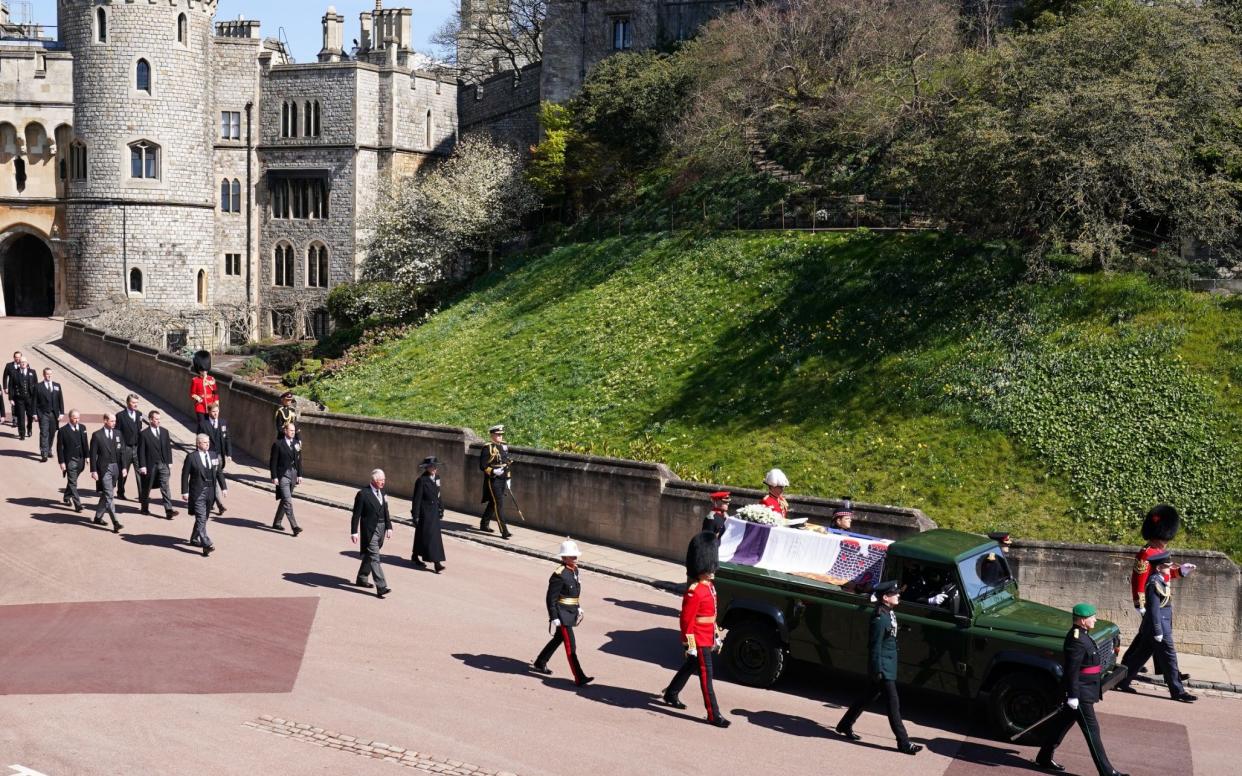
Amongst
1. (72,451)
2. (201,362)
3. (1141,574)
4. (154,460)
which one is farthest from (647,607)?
(201,362)

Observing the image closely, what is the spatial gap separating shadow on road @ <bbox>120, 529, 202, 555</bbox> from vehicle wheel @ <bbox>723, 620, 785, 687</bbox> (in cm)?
981

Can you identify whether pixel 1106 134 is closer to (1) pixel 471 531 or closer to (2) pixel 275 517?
(1) pixel 471 531

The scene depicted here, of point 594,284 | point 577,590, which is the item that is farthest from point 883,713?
point 594,284

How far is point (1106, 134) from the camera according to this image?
2539cm

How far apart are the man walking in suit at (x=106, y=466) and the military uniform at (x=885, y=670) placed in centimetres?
1422

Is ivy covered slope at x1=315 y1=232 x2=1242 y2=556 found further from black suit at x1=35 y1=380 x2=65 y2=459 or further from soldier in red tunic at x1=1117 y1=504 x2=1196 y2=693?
black suit at x1=35 y1=380 x2=65 y2=459

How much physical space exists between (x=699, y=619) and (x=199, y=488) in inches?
413

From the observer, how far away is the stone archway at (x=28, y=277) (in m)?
66.8

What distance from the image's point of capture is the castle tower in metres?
61.9

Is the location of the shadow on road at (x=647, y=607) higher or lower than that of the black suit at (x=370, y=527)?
lower

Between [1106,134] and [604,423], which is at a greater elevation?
[1106,134]

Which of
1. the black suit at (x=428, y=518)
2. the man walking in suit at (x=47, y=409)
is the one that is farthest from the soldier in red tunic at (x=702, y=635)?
the man walking in suit at (x=47, y=409)

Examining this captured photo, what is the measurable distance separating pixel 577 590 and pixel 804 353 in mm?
14456

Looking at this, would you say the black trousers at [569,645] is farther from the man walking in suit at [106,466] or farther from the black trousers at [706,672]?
the man walking in suit at [106,466]
